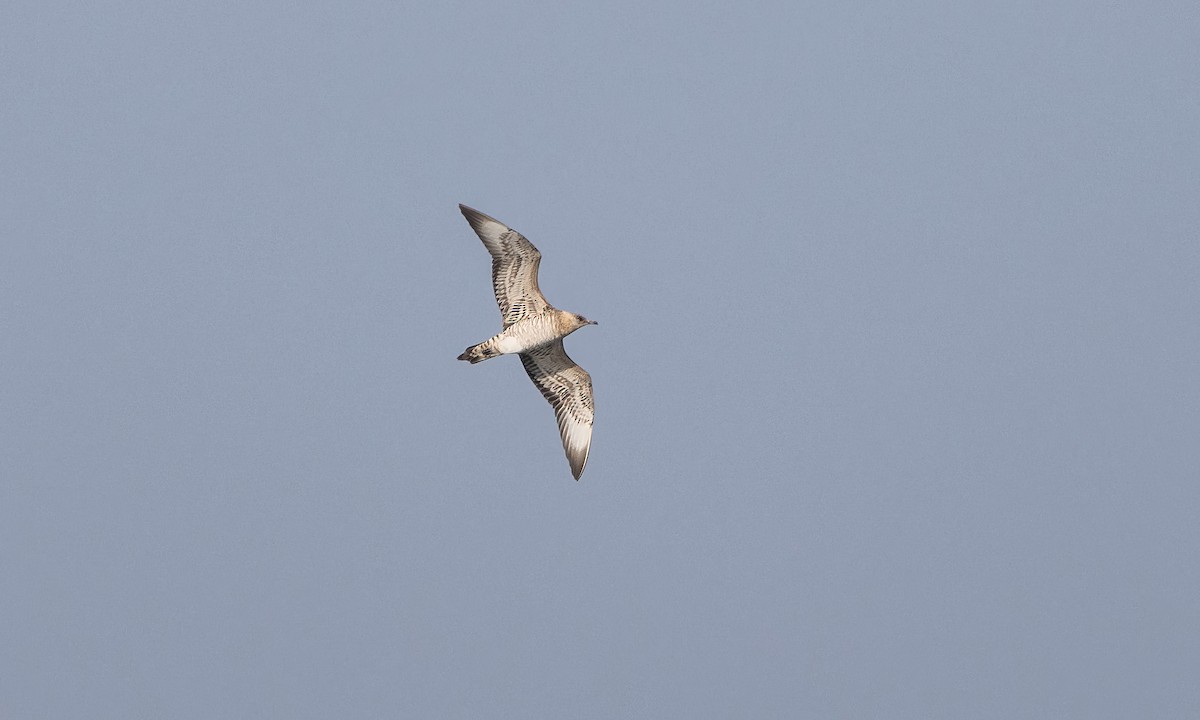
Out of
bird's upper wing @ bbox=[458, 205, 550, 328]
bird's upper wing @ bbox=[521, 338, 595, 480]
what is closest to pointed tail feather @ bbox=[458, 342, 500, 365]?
bird's upper wing @ bbox=[458, 205, 550, 328]

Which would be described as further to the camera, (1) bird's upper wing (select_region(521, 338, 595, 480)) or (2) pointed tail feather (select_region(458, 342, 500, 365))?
(1) bird's upper wing (select_region(521, 338, 595, 480))

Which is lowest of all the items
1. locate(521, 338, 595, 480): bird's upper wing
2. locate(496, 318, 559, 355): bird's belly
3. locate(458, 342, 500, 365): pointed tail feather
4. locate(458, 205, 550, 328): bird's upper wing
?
locate(521, 338, 595, 480): bird's upper wing

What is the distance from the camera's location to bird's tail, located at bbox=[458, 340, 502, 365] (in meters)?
29.3

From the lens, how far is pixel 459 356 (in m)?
29.3

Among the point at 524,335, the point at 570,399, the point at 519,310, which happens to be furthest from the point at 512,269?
the point at 570,399

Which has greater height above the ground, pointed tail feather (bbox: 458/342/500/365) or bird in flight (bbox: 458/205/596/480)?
bird in flight (bbox: 458/205/596/480)

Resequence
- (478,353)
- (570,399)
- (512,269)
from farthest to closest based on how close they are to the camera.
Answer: (570,399), (512,269), (478,353)

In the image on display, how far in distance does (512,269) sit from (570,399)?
9.83ft

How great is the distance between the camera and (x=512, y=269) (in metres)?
29.9

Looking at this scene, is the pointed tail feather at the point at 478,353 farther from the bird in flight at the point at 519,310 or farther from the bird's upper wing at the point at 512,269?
the bird's upper wing at the point at 512,269

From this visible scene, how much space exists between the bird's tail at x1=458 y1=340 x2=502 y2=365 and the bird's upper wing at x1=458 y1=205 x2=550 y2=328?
0.74m

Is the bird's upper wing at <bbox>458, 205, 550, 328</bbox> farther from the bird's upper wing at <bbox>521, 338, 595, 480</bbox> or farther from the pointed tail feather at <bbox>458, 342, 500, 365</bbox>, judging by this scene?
the bird's upper wing at <bbox>521, 338, 595, 480</bbox>

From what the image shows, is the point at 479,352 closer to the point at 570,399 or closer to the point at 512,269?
the point at 512,269

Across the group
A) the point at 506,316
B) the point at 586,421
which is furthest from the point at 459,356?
the point at 586,421
